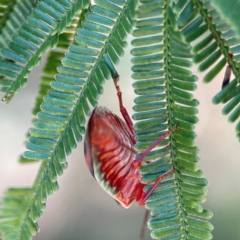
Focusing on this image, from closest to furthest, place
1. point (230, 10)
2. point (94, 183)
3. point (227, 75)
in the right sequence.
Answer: point (230, 10) → point (227, 75) → point (94, 183)

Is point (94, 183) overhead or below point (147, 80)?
overhead

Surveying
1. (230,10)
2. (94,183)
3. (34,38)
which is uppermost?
(94,183)

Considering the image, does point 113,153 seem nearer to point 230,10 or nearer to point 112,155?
point 112,155

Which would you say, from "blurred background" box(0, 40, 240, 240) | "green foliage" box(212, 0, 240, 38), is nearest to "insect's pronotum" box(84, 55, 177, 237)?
"green foliage" box(212, 0, 240, 38)

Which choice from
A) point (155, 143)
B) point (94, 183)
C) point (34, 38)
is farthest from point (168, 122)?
point (94, 183)

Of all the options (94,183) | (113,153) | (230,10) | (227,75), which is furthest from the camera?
(94,183)

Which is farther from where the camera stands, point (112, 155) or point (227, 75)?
point (112, 155)

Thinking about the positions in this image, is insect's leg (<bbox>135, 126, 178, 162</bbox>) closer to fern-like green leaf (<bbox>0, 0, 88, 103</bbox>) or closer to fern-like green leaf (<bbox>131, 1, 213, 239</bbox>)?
fern-like green leaf (<bbox>131, 1, 213, 239</bbox>)

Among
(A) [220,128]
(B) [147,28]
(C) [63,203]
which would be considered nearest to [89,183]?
(C) [63,203]

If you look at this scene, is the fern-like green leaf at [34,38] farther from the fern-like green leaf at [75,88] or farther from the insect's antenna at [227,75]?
the insect's antenna at [227,75]
